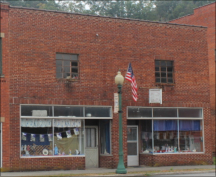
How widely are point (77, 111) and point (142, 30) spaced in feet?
19.8

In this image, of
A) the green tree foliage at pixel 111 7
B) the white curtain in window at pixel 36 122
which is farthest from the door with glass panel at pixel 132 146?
the green tree foliage at pixel 111 7

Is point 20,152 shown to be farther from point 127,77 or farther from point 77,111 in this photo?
point 127,77

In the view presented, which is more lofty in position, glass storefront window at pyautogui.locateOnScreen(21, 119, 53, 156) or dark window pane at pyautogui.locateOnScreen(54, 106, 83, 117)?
dark window pane at pyautogui.locateOnScreen(54, 106, 83, 117)

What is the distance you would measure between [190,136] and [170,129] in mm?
1482

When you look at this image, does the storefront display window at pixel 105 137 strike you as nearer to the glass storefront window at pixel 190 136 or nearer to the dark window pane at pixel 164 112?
the dark window pane at pixel 164 112

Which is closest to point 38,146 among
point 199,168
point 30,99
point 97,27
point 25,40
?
point 30,99

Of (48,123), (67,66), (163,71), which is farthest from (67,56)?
(163,71)

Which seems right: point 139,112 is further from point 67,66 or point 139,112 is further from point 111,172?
point 67,66

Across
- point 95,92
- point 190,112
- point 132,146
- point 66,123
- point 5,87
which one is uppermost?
point 5,87

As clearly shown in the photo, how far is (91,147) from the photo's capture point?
2277 cm

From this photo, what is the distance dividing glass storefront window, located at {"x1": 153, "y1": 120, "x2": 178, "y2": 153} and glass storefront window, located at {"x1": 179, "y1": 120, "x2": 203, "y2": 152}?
38 cm

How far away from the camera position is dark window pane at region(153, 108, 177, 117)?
2338 centimetres

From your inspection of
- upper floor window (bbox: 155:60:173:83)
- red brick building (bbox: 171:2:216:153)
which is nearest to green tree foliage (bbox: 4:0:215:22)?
red brick building (bbox: 171:2:216:153)

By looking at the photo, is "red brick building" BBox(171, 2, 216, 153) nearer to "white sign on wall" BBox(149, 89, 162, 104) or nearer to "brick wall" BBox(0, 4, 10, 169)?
"white sign on wall" BBox(149, 89, 162, 104)
